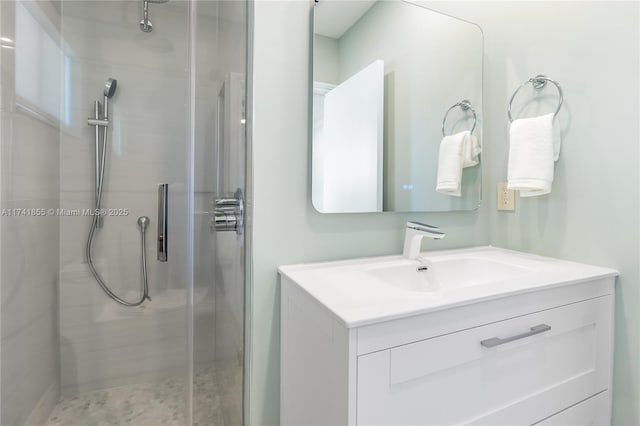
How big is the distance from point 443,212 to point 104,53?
1.61 metres

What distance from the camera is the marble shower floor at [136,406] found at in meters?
1.19

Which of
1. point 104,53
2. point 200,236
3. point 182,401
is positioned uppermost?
point 104,53

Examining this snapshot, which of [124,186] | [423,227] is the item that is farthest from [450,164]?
[124,186]

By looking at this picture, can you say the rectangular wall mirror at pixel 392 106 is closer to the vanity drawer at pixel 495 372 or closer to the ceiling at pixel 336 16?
the ceiling at pixel 336 16

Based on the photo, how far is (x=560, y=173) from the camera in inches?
44.3

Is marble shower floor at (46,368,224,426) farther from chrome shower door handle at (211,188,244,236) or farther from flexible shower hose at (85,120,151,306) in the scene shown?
chrome shower door handle at (211,188,244,236)

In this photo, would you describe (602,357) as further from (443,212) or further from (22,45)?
(22,45)

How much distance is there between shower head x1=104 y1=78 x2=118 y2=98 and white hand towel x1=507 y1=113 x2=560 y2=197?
1.66 metres

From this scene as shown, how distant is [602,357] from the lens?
0.95 meters

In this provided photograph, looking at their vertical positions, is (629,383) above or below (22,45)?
below

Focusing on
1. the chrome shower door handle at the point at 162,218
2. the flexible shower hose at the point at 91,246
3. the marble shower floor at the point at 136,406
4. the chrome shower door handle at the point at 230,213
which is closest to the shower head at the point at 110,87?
the flexible shower hose at the point at 91,246

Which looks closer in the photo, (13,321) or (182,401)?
(13,321)

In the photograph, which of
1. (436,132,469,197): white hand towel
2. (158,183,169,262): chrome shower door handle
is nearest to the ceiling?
(436,132,469,197): white hand towel

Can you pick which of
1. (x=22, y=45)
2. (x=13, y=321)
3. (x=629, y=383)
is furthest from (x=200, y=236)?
(x=629, y=383)
